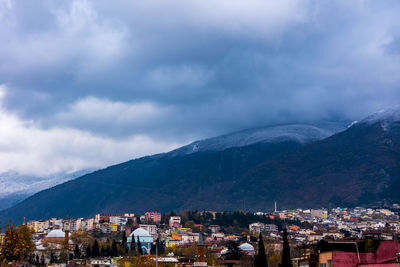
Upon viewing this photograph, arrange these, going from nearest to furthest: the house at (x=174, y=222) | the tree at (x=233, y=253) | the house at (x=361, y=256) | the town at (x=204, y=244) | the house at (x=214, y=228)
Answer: the house at (x=361, y=256), the town at (x=204, y=244), the tree at (x=233, y=253), the house at (x=214, y=228), the house at (x=174, y=222)

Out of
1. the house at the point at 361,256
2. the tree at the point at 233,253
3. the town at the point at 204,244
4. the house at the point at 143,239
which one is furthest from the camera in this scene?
the house at the point at 143,239

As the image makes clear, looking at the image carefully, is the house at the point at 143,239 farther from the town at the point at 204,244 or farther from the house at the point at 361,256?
the house at the point at 361,256

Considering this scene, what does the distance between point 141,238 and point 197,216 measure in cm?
6036

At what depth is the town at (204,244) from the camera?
3597 cm

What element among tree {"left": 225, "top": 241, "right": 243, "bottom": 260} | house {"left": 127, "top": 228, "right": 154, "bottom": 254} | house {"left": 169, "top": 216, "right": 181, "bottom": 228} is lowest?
tree {"left": 225, "top": 241, "right": 243, "bottom": 260}

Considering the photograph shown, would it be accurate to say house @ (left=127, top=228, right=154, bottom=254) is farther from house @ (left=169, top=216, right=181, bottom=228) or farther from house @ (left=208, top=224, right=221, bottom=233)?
house @ (left=169, top=216, right=181, bottom=228)

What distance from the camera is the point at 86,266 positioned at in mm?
87562

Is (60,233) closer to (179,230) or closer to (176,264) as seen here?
(179,230)

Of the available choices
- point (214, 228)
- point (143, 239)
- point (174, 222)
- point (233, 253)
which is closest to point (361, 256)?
point (233, 253)

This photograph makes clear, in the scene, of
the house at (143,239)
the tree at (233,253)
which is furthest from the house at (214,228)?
the tree at (233,253)

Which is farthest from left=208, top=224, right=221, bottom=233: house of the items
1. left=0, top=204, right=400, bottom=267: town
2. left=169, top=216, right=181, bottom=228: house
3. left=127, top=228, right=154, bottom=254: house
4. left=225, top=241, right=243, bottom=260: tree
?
left=225, top=241, right=243, bottom=260: tree

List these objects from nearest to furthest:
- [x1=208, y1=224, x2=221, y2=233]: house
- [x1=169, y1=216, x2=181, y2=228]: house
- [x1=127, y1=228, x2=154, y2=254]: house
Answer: [x1=127, y1=228, x2=154, y2=254]: house → [x1=208, y1=224, x2=221, y2=233]: house → [x1=169, y1=216, x2=181, y2=228]: house

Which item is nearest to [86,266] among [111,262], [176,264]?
[111,262]

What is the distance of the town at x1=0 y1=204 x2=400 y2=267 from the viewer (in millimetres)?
35969
